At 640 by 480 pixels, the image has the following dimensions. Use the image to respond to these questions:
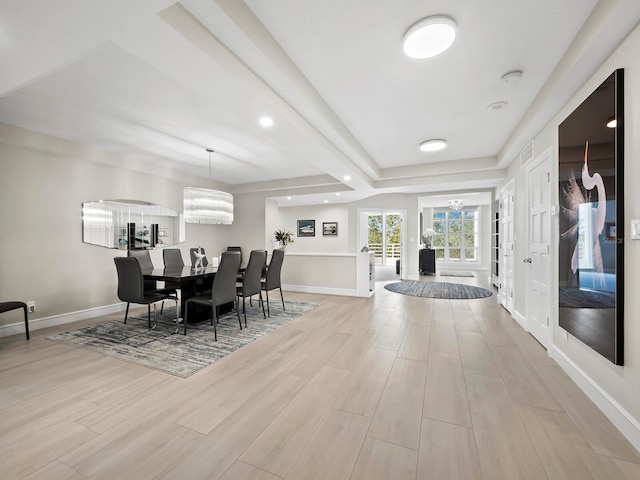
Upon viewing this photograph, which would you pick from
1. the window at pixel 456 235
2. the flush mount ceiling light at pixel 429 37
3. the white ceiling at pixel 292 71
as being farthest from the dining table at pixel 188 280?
the window at pixel 456 235

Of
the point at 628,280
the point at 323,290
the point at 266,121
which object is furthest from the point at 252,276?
the point at 628,280

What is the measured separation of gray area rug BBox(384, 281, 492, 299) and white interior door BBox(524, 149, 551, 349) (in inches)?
89.7

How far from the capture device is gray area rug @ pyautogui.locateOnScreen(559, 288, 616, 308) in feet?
6.10

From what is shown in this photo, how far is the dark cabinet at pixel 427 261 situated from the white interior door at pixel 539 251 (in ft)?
18.4

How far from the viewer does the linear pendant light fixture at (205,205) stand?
4.09m

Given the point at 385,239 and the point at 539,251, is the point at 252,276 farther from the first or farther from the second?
the point at 385,239

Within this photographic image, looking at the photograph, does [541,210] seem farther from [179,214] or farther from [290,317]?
[179,214]

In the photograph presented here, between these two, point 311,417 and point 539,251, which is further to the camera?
point 539,251

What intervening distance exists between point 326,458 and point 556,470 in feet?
3.81

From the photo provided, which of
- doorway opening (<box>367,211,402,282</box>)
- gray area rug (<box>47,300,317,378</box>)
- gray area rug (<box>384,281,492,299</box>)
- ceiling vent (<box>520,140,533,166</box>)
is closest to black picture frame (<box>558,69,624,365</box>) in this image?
ceiling vent (<box>520,140,533,166</box>)

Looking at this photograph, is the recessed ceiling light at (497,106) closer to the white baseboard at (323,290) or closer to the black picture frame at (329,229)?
the white baseboard at (323,290)

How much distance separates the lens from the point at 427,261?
9211 millimetres

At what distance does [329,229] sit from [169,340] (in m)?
6.16

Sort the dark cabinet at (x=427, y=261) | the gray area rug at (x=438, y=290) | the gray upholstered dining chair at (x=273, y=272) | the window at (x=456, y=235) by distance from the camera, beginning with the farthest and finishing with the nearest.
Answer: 1. the window at (x=456, y=235)
2. the dark cabinet at (x=427, y=261)
3. the gray area rug at (x=438, y=290)
4. the gray upholstered dining chair at (x=273, y=272)
